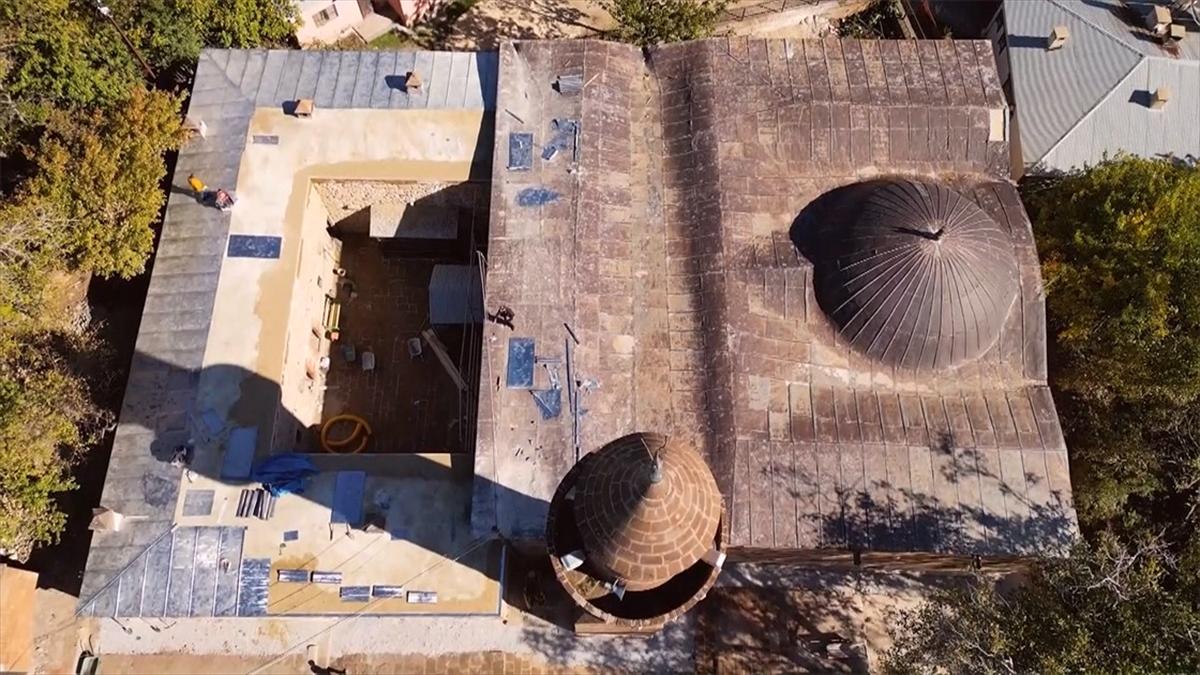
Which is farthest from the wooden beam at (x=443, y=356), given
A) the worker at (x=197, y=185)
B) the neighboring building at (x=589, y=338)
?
the worker at (x=197, y=185)

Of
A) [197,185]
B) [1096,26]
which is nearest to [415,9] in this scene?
[197,185]

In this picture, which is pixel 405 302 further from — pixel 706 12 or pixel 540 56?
pixel 706 12

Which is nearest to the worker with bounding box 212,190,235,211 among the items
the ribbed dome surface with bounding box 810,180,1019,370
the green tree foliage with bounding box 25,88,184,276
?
the green tree foliage with bounding box 25,88,184,276

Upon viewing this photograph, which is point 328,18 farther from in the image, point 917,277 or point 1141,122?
point 1141,122

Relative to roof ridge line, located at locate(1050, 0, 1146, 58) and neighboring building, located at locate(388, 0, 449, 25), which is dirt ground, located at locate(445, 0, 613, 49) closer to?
neighboring building, located at locate(388, 0, 449, 25)

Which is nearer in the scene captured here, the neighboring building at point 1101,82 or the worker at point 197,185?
the worker at point 197,185

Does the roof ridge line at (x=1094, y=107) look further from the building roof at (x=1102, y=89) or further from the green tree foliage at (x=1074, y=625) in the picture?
the green tree foliage at (x=1074, y=625)
